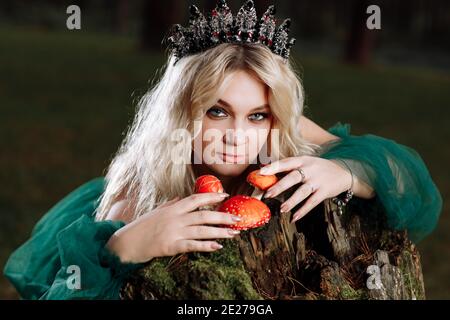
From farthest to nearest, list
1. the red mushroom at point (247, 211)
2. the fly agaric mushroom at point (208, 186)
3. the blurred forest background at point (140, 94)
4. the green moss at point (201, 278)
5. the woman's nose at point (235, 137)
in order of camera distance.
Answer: the blurred forest background at point (140, 94) → the woman's nose at point (235, 137) → the fly agaric mushroom at point (208, 186) → the red mushroom at point (247, 211) → the green moss at point (201, 278)

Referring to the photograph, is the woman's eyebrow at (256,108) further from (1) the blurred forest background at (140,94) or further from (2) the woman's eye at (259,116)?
(1) the blurred forest background at (140,94)

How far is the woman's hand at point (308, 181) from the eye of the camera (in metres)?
2.47

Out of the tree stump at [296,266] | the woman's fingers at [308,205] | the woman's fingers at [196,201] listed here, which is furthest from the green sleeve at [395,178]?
the woman's fingers at [196,201]

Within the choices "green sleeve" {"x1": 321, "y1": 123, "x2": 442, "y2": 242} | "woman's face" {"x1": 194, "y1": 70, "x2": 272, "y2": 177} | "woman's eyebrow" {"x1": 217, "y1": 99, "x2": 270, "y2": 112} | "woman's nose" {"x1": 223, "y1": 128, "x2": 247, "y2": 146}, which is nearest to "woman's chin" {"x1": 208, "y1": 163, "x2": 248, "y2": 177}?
"woman's face" {"x1": 194, "y1": 70, "x2": 272, "y2": 177}

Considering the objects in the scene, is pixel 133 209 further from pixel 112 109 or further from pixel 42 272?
pixel 112 109

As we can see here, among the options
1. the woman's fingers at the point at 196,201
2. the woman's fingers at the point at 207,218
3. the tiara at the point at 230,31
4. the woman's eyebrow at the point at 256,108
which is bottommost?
the woman's fingers at the point at 207,218

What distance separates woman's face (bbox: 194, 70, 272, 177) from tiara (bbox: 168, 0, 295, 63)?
20cm

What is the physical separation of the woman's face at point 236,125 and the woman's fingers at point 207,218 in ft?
1.26

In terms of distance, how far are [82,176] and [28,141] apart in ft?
5.75

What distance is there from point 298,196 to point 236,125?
33 cm

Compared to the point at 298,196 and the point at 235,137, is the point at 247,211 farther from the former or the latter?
the point at 235,137

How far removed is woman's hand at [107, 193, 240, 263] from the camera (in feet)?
7.35

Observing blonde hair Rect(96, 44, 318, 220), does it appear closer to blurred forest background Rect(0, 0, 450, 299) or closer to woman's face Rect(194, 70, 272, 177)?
woman's face Rect(194, 70, 272, 177)
